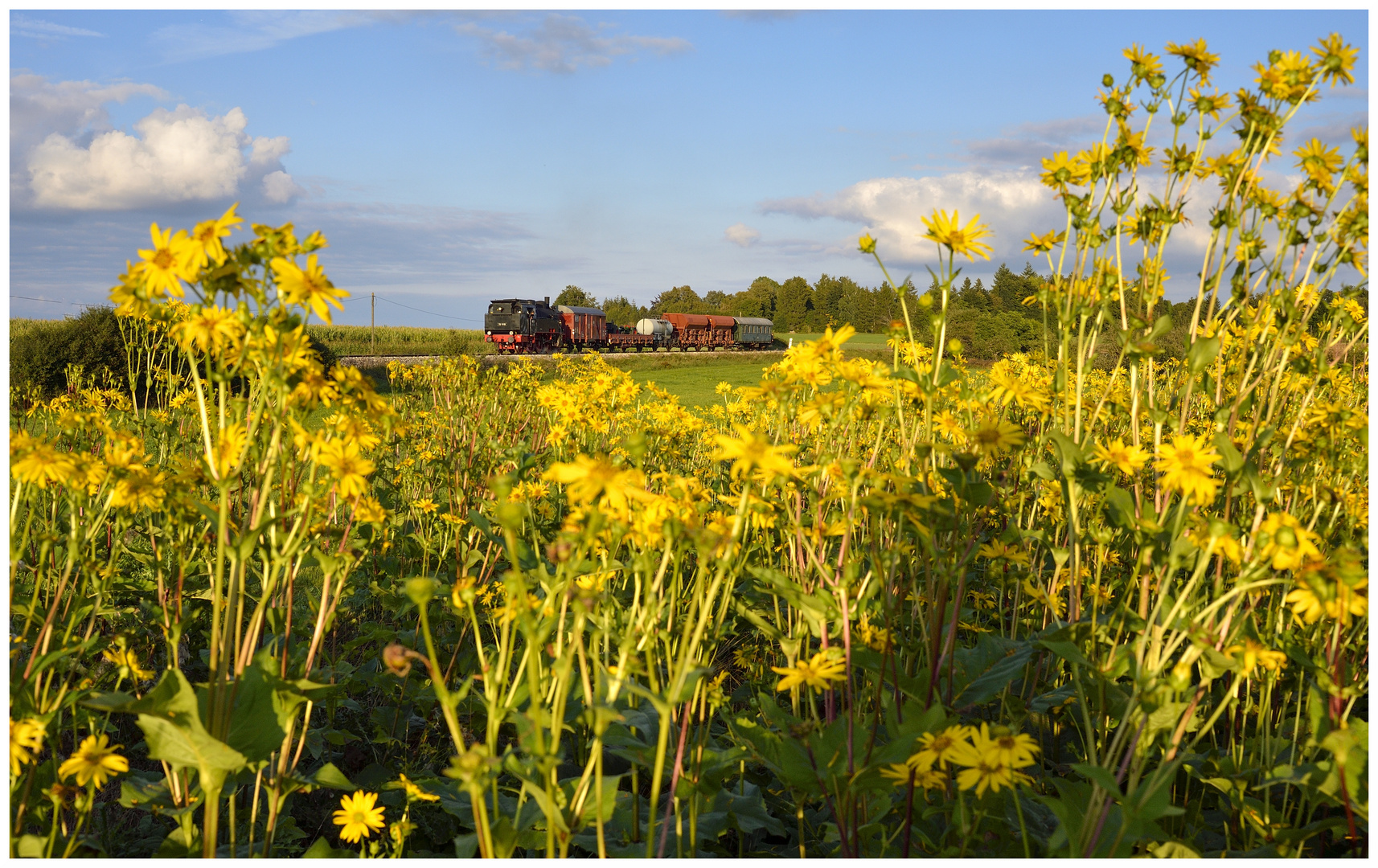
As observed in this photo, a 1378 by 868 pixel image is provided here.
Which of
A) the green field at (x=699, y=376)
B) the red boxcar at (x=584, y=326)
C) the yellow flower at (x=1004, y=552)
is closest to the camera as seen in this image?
the yellow flower at (x=1004, y=552)

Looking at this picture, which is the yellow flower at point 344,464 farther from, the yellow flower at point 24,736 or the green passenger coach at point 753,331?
the green passenger coach at point 753,331

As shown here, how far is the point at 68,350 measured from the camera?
12648mm

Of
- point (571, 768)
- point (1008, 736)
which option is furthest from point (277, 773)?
point (1008, 736)

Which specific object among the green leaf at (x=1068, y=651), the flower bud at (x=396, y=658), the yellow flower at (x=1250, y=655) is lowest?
the green leaf at (x=1068, y=651)

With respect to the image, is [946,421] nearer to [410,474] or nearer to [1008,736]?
[1008,736]

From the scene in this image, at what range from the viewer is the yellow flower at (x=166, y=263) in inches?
59.6

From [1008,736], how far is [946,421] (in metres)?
1.27

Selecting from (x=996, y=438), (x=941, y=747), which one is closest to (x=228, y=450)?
(x=941, y=747)

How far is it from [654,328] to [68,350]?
1192 inches

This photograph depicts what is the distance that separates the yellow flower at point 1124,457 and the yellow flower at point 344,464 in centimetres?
193

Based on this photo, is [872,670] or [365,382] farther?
[872,670]

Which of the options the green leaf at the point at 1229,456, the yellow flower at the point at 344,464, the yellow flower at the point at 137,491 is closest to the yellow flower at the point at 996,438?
the green leaf at the point at 1229,456

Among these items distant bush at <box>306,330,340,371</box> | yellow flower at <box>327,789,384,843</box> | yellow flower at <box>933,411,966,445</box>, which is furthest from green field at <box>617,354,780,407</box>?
yellow flower at <box>327,789,384,843</box>

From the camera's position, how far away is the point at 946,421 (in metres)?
2.67
